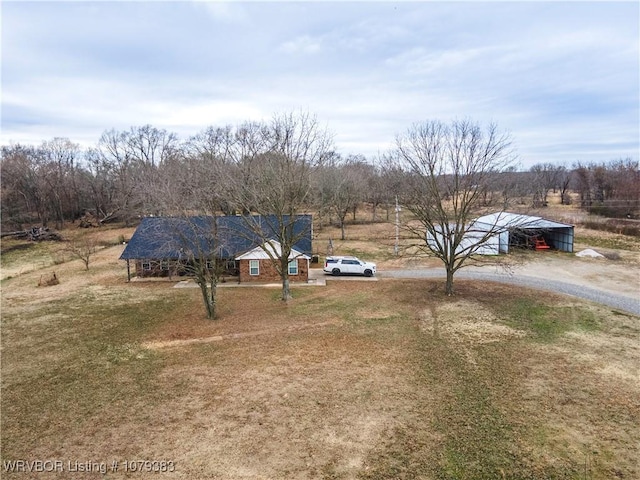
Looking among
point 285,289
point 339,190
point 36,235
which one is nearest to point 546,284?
point 285,289

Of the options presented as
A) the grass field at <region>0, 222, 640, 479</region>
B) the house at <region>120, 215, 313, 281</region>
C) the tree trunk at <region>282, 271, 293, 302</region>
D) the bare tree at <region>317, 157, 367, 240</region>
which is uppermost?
the bare tree at <region>317, 157, 367, 240</region>

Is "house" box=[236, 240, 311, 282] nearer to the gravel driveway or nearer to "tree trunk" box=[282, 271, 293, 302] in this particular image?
"tree trunk" box=[282, 271, 293, 302]

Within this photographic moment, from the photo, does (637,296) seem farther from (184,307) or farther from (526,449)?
(184,307)

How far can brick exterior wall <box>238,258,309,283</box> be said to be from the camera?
25.4 m

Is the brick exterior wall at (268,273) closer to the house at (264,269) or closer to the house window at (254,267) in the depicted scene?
the house at (264,269)

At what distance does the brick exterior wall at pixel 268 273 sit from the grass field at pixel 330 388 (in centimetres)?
450

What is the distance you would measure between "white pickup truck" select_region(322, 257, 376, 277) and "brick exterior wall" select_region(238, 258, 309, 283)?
216 centimetres

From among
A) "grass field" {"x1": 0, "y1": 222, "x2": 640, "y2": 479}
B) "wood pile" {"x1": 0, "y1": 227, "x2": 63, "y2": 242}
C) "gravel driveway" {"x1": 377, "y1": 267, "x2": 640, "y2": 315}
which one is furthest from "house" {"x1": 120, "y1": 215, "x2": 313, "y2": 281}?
"wood pile" {"x1": 0, "y1": 227, "x2": 63, "y2": 242}

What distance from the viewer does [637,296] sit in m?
21.1

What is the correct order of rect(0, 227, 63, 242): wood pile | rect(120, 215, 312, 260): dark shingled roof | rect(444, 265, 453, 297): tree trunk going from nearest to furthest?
rect(444, 265, 453, 297): tree trunk → rect(120, 215, 312, 260): dark shingled roof → rect(0, 227, 63, 242): wood pile

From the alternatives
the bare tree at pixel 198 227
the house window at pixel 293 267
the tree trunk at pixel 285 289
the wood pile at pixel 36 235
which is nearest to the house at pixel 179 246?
the bare tree at pixel 198 227

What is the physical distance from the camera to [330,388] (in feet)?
39.6

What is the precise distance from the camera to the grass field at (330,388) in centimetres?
899

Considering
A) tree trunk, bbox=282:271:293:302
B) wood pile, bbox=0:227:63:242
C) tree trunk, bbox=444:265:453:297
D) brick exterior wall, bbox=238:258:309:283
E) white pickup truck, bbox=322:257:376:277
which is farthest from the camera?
wood pile, bbox=0:227:63:242
